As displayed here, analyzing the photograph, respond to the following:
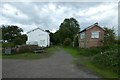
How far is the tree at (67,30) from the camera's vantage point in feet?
300

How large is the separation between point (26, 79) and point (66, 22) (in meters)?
92.1

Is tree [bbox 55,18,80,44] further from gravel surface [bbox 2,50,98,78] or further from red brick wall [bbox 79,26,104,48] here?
gravel surface [bbox 2,50,98,78]

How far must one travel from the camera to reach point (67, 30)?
91.6 meters

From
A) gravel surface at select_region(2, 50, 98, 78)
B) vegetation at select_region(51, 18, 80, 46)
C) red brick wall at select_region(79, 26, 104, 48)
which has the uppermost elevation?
vegetation at select_region(51, 18, 80, 46)

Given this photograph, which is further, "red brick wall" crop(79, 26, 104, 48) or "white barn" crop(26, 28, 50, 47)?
"white barn" crop(26, 28, 50, 47)

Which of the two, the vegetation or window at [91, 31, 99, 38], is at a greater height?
the vegetation

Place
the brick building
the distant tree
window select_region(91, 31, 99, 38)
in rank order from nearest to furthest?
1. the distant tree
2. the brick building
3. window select_region(91, 31, 99, 38)

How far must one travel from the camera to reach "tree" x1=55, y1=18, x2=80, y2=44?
91375mm

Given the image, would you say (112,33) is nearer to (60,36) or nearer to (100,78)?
(100,78)

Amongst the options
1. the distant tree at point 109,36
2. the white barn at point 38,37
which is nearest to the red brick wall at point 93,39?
the distant tree at point 109,36

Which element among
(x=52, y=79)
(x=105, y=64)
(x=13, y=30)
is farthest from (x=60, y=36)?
(x=52, y=79)

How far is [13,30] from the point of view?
94.8 meters

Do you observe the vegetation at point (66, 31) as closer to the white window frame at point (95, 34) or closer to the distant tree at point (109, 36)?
the white window frame at point (95, 34)

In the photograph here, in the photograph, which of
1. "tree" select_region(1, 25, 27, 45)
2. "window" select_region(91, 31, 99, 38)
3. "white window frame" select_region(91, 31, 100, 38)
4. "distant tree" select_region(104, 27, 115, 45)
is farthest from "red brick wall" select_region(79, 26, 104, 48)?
"tree" select_region(1, 25, 27, 45)
